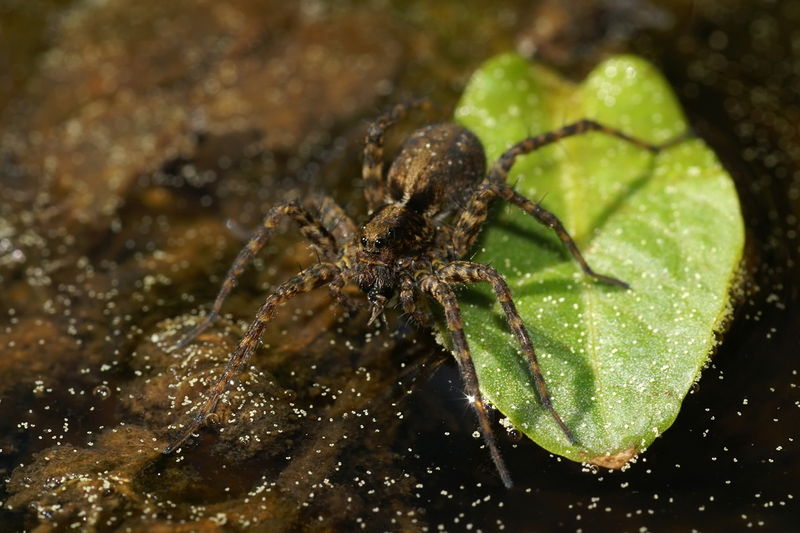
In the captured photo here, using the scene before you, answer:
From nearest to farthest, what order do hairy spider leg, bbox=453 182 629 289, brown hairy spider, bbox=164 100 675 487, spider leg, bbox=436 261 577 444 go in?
spider leg, bbox=436 261 577 444
brown hairy spider, bbox=164 100 675 487
hairy spider leg, bbox=453 182 629 289

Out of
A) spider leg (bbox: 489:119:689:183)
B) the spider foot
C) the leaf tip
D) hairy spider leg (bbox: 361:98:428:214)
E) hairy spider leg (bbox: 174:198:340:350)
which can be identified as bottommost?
the leaf tip

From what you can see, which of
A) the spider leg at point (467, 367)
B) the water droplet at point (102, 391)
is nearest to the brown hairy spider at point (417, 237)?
the spider leg at point (467, 367)

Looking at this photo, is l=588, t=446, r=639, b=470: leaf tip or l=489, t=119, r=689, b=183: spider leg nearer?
l=588, t=446, r=639, b=470: leaf tip

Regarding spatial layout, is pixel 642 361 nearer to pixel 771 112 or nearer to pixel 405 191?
pixel 405 191

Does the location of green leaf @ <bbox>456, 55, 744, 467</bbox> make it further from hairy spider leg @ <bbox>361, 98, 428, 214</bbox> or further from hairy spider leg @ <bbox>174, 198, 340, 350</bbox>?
hairy spider leg @ <bbox>174, 198, 340, 350</bbox>

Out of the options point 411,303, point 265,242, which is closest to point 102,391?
point 265,242

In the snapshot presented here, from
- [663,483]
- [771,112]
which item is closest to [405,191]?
[663,483]

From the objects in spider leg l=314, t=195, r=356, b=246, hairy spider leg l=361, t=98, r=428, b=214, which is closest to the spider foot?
spider leg l=314, t=195, r=356, b=246
